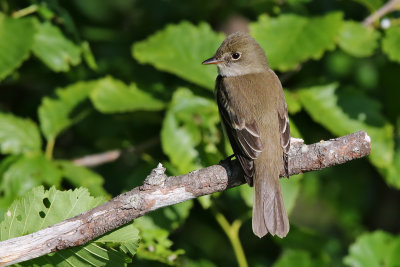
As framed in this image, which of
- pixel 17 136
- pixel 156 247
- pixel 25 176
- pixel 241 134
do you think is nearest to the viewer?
pixel 156 247

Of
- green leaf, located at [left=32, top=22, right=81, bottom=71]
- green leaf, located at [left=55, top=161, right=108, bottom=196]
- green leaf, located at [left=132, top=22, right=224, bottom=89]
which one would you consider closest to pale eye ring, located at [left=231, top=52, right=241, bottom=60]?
green leaf, located at [left=132, top=22, right=224, bottom=89]

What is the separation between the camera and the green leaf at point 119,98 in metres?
4.89

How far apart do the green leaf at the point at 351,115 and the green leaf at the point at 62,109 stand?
179cm

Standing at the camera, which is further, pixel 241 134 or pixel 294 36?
pixel 294 36

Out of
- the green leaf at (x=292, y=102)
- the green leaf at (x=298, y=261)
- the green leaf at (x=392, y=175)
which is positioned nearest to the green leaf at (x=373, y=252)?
the green leaf at (x=298, y=261)

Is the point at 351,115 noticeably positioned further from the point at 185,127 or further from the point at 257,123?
the point at 185,127

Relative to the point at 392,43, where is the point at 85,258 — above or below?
below

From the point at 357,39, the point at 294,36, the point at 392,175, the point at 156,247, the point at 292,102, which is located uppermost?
the point at 294,36

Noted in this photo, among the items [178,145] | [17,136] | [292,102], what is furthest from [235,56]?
[17,136]

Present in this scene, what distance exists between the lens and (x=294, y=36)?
199 inches

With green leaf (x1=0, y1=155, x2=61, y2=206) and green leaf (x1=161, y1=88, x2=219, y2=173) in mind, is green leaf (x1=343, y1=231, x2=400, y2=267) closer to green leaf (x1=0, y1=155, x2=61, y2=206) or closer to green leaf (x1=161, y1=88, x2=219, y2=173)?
green leaf (x1=161, y1=88, x2=219, y2=173)

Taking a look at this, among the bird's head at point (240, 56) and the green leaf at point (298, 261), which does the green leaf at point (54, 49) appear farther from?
the green leaf at point (298, 261)

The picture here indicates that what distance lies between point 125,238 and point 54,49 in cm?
213

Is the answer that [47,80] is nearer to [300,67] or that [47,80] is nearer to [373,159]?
[300,67]
